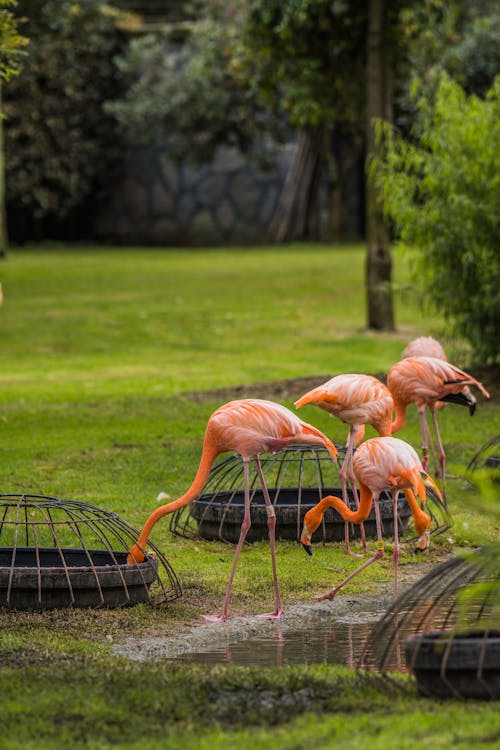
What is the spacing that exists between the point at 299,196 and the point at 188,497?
27.6 meters

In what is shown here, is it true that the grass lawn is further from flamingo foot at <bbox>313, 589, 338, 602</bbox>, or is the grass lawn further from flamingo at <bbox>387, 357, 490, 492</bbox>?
flamingo at <bbox>387, 357, 490, 492</bbox>

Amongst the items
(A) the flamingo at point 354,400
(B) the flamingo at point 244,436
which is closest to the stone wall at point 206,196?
(A) the flamingo at point 354,400

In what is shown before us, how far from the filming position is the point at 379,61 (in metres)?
16.2

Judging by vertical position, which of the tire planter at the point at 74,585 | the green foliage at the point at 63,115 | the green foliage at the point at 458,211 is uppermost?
the green foliage at the point at 63,115

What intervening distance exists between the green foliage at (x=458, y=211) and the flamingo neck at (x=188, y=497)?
6415mm

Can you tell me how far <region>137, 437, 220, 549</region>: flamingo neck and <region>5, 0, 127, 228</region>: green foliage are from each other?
2648cm

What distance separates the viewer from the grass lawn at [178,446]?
4.64 metres

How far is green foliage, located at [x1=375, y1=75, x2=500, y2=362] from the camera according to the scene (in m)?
12.7

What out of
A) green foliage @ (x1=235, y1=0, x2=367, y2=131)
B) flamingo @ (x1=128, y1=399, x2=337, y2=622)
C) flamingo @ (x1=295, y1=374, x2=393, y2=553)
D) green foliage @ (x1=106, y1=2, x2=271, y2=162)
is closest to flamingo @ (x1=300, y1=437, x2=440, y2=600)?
flamingo @ (x1=128, y1=399, x2=337, y2=622)

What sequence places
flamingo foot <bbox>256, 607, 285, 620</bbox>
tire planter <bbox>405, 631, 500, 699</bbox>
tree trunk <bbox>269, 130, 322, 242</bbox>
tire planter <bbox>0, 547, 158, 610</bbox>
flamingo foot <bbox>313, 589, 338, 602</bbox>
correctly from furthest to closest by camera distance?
tree trunk <bbox>269, 130, 322, 242</bbox> → flamingo foot <bbox>313, 589, 338, 602</bbox> → flamingo foot <bbox>256, 607, 285, 620</bbox> → tire planter <bbox>0, 547, 158, 610</bbox> → tire planter <bbox>405, 631, 500, 699</bbox>

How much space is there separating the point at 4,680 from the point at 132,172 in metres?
31.2

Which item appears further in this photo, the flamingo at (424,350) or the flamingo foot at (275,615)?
the flamingo at (424,350)

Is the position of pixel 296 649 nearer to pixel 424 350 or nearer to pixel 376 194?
pixel 424 350

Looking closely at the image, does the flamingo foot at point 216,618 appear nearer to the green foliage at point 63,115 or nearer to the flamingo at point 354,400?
the flamingo at point 354,400
